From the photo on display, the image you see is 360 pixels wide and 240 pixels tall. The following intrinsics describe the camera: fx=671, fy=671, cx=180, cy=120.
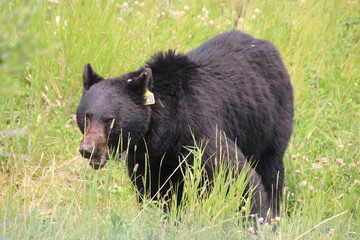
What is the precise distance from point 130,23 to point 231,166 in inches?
129

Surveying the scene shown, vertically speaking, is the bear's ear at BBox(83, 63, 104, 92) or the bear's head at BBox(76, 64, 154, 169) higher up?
the bear's ear at BBox(83, 63, 104, 92)

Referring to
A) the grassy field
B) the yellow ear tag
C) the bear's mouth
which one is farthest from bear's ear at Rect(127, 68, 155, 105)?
the grassy field

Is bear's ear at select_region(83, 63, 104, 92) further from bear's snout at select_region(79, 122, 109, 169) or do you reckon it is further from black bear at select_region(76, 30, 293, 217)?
bear's snout at select_region(79, 122, 109, 169)

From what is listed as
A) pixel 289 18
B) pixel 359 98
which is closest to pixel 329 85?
pixel 359 98

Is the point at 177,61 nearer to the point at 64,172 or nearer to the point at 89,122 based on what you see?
the point at 89,122

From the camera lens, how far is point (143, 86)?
456 centimetres

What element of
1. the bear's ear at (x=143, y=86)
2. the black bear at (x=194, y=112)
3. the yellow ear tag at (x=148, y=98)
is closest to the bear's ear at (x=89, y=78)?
the black bear at (x=194, y=112)

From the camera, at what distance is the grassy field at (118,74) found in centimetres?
371

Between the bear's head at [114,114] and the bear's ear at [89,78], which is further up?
the bear's ear at [89,78]

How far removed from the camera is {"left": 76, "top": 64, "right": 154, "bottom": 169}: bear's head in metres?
4.40

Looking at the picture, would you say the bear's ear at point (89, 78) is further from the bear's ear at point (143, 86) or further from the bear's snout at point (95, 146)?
the bear's snout at point (95, 146)

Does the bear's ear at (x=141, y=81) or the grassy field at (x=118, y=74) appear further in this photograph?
the bear's ear at (x=141, y=81)

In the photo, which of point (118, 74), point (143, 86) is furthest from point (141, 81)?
point (118, 74)

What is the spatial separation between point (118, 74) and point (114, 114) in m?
2.19
